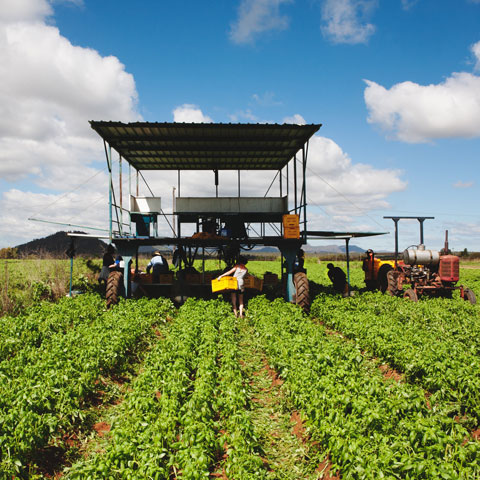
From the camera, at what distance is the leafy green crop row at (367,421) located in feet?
12.3

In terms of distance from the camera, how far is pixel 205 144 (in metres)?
15.2

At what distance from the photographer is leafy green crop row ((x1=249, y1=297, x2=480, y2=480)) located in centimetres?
375

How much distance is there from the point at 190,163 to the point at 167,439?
14.3m

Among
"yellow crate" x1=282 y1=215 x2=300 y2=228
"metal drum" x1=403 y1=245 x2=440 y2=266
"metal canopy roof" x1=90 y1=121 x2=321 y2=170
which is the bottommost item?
"metal drum" x1=403 y1=245 x2=440 y2=266

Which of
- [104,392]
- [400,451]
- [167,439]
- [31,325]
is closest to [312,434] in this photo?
[400,451]

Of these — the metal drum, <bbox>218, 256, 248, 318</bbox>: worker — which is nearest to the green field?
<bbox>218, 256, 248, 318</bbox>: worker

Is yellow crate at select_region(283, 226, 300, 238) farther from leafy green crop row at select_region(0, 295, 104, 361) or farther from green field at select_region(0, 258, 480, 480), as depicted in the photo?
leafy green crop row at select_region(0, 295, 104, 361)

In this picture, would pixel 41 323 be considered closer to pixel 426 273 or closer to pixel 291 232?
pixel 291 232

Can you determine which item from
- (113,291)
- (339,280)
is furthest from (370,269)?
(113,291)

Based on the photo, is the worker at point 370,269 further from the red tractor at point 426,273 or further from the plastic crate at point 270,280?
the plastic crate at point 270,280

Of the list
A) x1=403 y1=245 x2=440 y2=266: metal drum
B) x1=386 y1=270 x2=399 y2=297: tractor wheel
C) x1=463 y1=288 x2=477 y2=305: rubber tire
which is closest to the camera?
x1=463 y1=288 x2=477 y2=305: rubber tire

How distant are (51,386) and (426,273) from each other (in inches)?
535

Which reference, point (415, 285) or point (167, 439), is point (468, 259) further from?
point (167, 439)

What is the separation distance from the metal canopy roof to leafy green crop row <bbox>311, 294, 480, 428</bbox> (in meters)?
5.82
